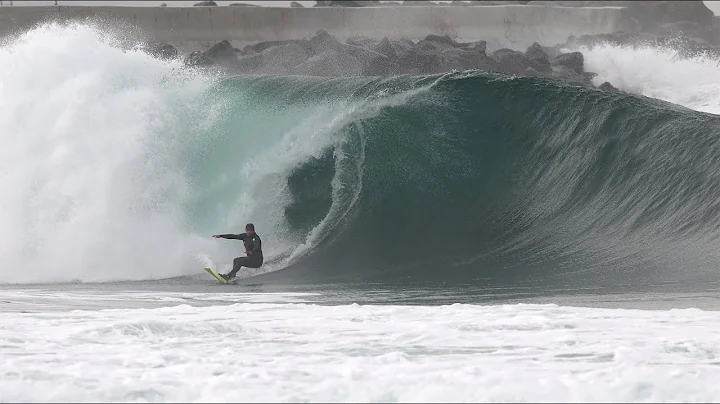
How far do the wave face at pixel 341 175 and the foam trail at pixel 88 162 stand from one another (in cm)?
3

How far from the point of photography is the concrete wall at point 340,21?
39312 millimetres

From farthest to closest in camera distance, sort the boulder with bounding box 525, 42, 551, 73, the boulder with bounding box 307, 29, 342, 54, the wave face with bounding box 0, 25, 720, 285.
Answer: the boulder with bounding box 525, 42, 551, 73
the boulder with bounding box 307, 29, 342, 54
the wave face with bounding box 0, 25, 720, 285

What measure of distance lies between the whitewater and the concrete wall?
2181cm

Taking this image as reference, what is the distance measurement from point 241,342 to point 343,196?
732 centimetres

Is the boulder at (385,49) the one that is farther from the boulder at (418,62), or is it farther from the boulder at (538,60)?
the boulder at (538,60)

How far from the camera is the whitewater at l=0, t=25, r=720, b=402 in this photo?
6.39m

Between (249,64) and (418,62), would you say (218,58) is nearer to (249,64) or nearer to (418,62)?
(249,64)

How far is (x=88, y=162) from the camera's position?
557 inches

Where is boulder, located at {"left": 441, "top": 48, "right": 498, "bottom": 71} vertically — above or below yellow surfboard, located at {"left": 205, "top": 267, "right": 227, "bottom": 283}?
above

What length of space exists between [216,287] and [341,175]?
400 cm

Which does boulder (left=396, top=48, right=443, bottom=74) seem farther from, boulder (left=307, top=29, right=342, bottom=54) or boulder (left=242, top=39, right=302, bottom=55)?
boulder (left=242, top=39, right=302, bottom=55)

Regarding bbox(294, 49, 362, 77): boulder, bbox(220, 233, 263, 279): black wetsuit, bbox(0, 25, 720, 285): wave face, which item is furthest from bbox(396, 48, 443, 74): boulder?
bbox(220, 233, 263, 279): black wetsuit

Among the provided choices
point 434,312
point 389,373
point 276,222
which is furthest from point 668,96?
point 389,373

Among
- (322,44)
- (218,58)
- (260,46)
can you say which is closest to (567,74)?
(322,44)
